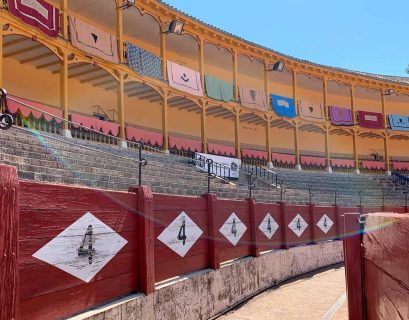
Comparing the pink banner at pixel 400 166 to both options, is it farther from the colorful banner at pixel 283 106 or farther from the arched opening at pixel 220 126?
the arched opening at pixel 220 126

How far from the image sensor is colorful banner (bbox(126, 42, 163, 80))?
1759 cm

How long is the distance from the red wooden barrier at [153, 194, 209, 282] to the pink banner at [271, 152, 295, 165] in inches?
710

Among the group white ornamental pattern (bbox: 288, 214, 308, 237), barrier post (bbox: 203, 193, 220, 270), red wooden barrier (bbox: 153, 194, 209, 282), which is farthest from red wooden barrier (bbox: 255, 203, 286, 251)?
red wooden barrier (bbox: 153, 194, 209, 282)

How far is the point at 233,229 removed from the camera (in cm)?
904

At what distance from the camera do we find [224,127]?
25688 millimetres

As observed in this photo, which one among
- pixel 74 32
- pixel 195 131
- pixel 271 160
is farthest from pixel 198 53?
pixel 74 32

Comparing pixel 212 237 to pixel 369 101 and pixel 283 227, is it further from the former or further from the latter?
pixel 369 101

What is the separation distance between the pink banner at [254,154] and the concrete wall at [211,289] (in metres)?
11.4

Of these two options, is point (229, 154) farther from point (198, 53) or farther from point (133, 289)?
point (133, 289)

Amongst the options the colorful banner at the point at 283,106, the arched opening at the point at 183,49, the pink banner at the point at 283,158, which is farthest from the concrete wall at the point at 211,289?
the colorful banner at the point at 283,106

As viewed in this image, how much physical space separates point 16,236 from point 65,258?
975 millimetres

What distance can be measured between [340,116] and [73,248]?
86.8ft

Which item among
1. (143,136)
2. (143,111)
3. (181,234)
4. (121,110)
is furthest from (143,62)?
(181,234)

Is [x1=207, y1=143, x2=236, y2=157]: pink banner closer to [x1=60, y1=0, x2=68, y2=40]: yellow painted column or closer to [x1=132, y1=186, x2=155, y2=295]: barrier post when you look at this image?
[x1=60, y1=0, x2=68, y2=40]: yellow painted column
